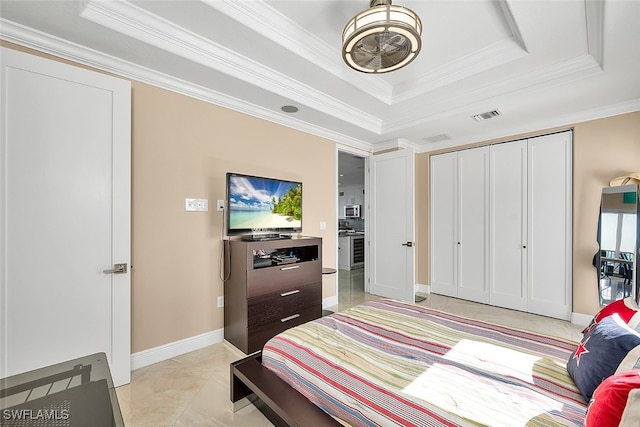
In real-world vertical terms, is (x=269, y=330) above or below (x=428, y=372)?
below

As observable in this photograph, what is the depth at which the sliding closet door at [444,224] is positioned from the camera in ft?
14.4

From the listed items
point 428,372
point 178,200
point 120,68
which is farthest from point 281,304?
point 120,68

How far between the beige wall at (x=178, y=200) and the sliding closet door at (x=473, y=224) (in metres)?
3.09

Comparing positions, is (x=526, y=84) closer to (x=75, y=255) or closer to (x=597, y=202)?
(x=597, y=202)

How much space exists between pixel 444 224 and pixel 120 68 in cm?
451

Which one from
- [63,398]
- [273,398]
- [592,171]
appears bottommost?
[273,398]

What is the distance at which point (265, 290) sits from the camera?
2.68 metres

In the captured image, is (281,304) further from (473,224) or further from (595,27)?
(595,27)

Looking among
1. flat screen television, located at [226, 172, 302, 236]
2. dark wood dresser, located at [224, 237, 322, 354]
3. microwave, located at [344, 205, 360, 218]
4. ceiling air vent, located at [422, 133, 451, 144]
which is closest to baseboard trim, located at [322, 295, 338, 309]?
dark wood dresser, located at [224, 237, 322, 354]

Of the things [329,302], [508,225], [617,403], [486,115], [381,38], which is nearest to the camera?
[617,403]

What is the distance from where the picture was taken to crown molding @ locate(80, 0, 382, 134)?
182 centimetres

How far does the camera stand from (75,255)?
197 cm

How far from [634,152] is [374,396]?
155 inches

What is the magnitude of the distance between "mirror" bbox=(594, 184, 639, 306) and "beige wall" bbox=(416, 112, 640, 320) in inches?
8.9
